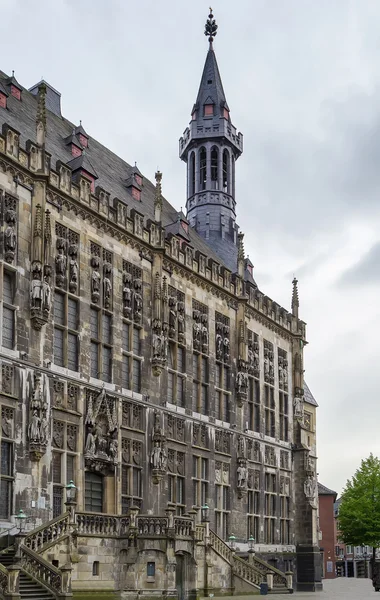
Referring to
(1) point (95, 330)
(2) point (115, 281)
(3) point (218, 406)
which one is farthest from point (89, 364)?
(3) point (218, 406)

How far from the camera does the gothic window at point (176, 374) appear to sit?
134ft

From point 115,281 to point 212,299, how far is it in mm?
9362

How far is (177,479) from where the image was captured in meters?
40.1

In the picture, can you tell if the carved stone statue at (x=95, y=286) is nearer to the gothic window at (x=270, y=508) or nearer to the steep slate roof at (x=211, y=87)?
Answer: the gothic window at (x=270, y=508)

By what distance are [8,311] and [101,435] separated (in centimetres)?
Answer: 659

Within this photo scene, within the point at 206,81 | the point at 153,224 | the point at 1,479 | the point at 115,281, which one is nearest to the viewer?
the point at 1,479

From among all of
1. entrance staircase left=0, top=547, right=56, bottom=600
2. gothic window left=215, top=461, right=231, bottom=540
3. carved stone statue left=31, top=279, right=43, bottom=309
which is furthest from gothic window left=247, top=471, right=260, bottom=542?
entrance staircase left=0, top=547, right=56, bottom=600

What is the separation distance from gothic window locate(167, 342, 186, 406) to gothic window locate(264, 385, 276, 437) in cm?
1051

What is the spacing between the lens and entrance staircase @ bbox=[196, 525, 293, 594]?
3694 cm

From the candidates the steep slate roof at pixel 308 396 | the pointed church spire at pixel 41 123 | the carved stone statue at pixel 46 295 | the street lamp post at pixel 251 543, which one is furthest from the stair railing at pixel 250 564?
the steep slate roof at pixel 308 396

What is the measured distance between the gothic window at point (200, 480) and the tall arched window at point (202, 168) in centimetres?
2155

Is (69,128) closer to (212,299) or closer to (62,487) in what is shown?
(212,299)

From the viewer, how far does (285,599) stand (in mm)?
36438

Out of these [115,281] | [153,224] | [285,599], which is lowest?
[285,599]
